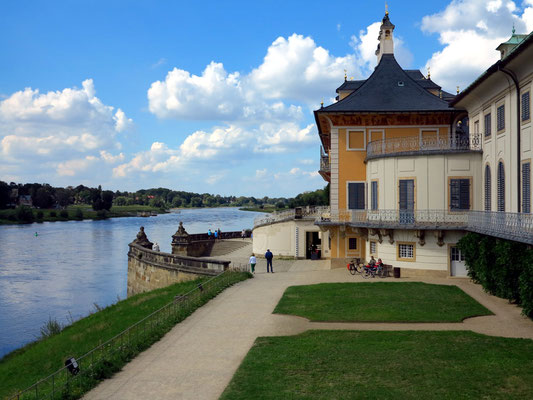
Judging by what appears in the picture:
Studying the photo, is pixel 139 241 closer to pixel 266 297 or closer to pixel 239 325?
pixel 266 297

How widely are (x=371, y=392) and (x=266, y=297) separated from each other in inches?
449

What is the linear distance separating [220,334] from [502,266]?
1137 centimetres

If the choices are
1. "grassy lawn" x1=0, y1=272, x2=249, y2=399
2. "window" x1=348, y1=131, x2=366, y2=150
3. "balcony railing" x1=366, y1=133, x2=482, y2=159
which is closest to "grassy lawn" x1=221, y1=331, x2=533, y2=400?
"grassy lawn" x1=0, y1=272, x2=249, y2=399

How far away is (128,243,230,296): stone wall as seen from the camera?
95.6 feet

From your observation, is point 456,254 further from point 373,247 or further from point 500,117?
point 500,117

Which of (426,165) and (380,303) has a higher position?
(426,165)

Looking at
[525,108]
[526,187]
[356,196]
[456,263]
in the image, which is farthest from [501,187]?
[356,196]

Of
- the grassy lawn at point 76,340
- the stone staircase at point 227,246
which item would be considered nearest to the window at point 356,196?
the grassy lawn at point 76,340

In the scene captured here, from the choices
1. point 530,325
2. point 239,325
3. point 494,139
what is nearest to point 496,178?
point 494,139

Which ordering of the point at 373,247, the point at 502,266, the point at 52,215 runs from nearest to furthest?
1. the point at 502,266
2. the point at 373,247
3. the point at 52,215

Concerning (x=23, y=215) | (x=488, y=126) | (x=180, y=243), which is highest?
(x=488, y=126)

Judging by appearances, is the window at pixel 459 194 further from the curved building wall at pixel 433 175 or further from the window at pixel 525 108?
the window at pixel 525 108

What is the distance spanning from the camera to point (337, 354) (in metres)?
13.2

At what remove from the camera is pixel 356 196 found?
3169 cm
